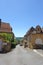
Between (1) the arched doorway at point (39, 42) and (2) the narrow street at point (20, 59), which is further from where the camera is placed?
(1) the arched doorway at point (39, 42)

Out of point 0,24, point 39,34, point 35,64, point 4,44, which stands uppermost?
point 0,24

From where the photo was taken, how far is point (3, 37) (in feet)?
116

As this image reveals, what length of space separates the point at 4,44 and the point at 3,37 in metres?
1.76

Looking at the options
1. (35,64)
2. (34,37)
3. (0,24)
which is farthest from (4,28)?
(35,64)

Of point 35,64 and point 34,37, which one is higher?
point 34,37

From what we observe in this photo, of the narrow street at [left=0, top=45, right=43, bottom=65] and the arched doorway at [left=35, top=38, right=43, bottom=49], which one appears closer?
the narrow street at [left=0, top=45, right=43, bottom=65]

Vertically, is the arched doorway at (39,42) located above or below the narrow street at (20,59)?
above

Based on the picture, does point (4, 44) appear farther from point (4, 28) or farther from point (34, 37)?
point (4, 28)

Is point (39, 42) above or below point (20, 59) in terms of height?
above

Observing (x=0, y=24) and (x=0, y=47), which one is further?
(x=0, y=24)

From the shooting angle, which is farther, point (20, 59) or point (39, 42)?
point (39, 42)

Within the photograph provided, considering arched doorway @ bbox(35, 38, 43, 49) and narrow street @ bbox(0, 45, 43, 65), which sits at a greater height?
arched doorway @ bbox(35, 38, 43, 49)

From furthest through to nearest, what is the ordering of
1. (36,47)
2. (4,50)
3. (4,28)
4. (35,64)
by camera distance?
(4,28), (36,47), (4,50), (35,64)

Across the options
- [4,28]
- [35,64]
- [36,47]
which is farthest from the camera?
[4,28]
